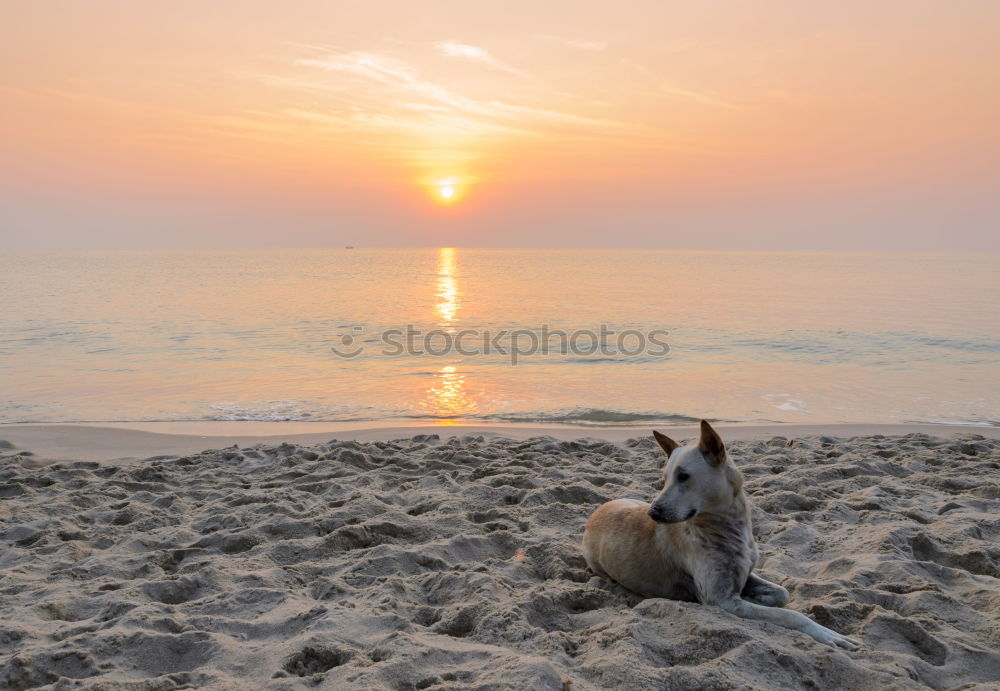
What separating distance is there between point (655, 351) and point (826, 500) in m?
15.0

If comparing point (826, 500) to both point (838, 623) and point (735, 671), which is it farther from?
point (735, 671)

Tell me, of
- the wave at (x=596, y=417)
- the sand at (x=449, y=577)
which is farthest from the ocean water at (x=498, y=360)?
the sand at (x=449, y=577)

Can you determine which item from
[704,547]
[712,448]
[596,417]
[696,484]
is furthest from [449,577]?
[596,417]

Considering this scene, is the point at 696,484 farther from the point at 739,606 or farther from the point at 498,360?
the point at 498,360

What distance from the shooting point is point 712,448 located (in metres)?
3.66

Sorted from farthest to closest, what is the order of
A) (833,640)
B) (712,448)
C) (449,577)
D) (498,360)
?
(498,360) → (449,577) → (712,448) → (833,640)

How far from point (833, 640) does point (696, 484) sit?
978mm

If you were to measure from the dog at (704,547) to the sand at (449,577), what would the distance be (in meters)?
0.12

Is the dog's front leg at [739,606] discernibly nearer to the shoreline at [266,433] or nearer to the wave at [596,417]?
the shoreline at [266,433]

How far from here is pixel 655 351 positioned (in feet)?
68.5

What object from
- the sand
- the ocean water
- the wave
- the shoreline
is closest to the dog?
the sand

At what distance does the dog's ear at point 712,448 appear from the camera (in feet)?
11.8

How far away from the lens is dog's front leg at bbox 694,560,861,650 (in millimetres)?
3467

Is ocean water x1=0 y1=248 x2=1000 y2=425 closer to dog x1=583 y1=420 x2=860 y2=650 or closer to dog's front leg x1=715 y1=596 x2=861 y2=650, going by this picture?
dog x1=583 y1=420 x2=860 y2=650
